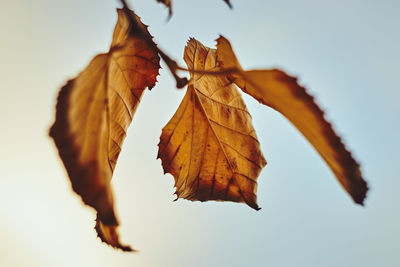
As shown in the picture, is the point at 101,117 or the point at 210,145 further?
the point at 210,145

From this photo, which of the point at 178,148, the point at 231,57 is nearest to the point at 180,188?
the point at 178,148

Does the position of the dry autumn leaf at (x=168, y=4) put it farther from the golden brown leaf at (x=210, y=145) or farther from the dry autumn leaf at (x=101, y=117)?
the golden brown leaf at (x=210, y=145)

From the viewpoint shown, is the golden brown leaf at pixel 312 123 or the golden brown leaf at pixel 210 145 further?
the golden brown leaf at pixel 210 145

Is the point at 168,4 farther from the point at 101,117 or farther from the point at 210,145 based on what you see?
the point at 210,145

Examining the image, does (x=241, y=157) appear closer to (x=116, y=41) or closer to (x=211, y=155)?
(x=211, y=155)

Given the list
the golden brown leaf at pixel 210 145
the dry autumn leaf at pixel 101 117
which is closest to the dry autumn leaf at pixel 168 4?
the dry autumn leaf at pixel 101 117

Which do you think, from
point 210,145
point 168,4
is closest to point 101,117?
point 168,4
